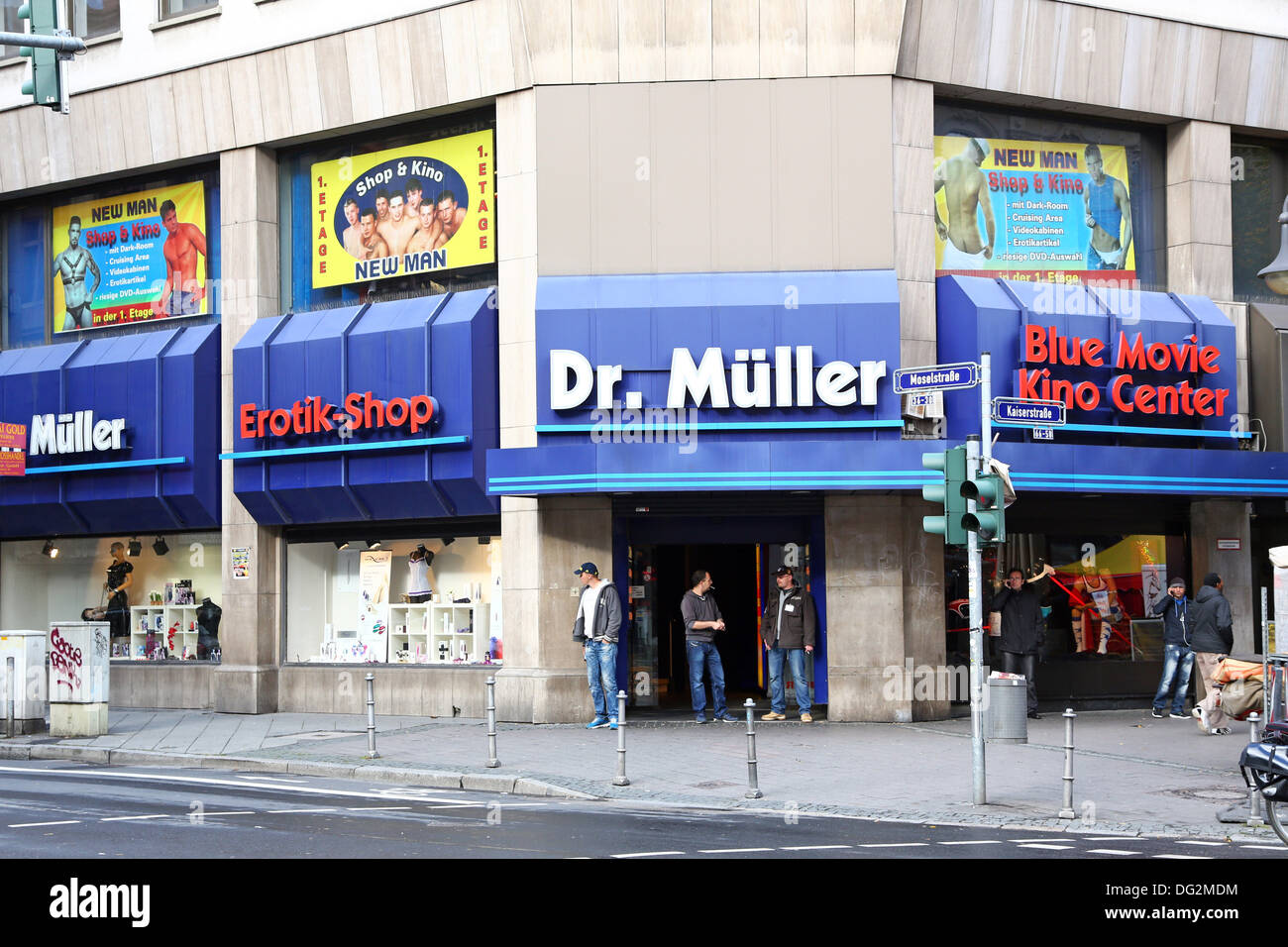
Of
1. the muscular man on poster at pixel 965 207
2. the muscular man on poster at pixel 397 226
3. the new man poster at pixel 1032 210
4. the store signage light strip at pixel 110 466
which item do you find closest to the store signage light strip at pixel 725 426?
the new man poster at pixel 1032 210

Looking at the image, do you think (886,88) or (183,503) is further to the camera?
(183,503)

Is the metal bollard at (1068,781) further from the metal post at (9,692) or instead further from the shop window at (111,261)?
the shop window at (111,261)

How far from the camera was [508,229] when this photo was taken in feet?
67.2

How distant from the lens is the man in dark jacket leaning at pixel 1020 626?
2022 centimetres

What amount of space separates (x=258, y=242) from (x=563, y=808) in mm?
12667

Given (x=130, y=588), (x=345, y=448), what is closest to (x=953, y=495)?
(x=345, y=448)

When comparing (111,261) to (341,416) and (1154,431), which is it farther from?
(1154,431)

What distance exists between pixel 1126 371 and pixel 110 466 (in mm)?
14758

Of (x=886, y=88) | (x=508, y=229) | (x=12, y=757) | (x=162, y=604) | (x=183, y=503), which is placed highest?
(x=886, y=88)

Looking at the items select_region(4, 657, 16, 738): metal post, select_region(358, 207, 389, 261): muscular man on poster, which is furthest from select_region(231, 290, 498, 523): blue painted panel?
select_region(4, 657, 16, 738): metal post
